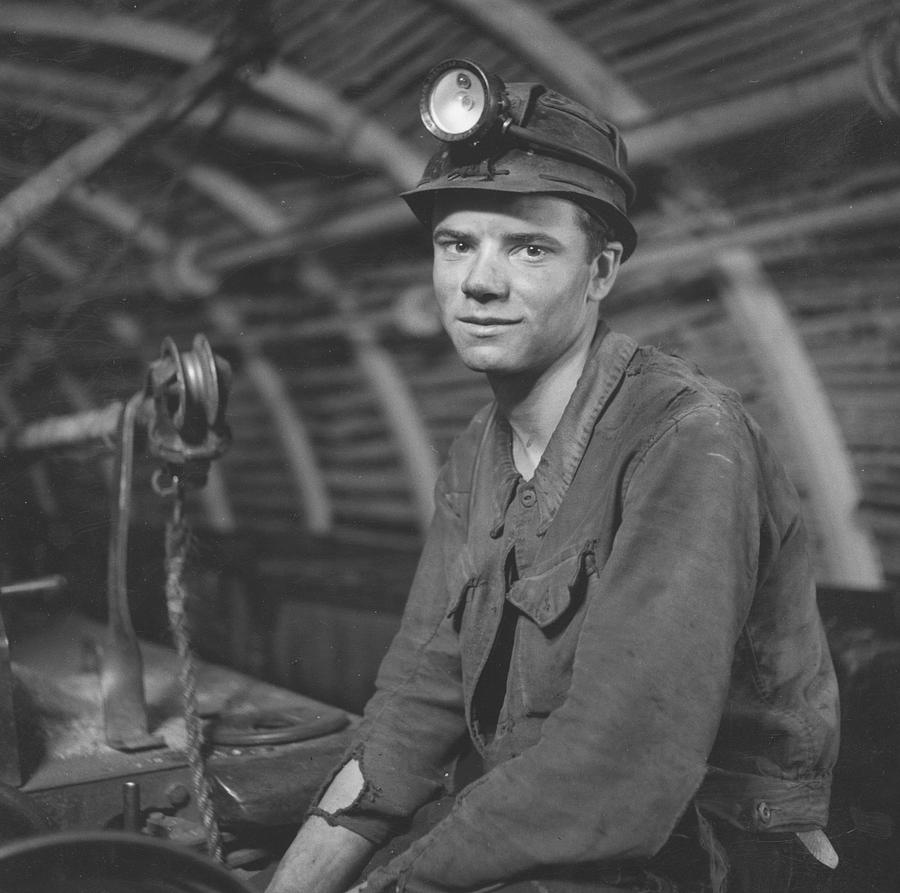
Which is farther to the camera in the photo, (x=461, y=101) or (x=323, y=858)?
(x=323, y=858)

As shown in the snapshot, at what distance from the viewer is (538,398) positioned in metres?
1.82

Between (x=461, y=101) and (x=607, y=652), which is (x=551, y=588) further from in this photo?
(x=461, y=101)

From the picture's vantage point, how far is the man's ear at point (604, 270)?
1844mm

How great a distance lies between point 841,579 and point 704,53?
74.0 inches

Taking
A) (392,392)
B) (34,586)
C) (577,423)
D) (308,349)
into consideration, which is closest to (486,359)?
(577,423)

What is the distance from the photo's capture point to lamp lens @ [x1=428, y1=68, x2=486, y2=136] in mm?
1688

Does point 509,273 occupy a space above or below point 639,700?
above

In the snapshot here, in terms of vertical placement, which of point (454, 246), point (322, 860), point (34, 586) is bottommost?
point (322, 860)

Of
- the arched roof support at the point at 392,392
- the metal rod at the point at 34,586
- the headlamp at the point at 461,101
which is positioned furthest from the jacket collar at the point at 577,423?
the arched roof support at the point at 392,392

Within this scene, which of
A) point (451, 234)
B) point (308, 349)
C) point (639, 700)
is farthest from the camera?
point (308, 349)

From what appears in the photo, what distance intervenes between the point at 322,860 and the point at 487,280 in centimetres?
106

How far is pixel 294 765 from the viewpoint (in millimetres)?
2309

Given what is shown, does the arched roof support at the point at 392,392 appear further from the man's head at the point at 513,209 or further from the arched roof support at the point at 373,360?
the man's head at the point at 513,209

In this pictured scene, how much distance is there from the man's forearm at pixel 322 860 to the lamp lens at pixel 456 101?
1253 millimetres
